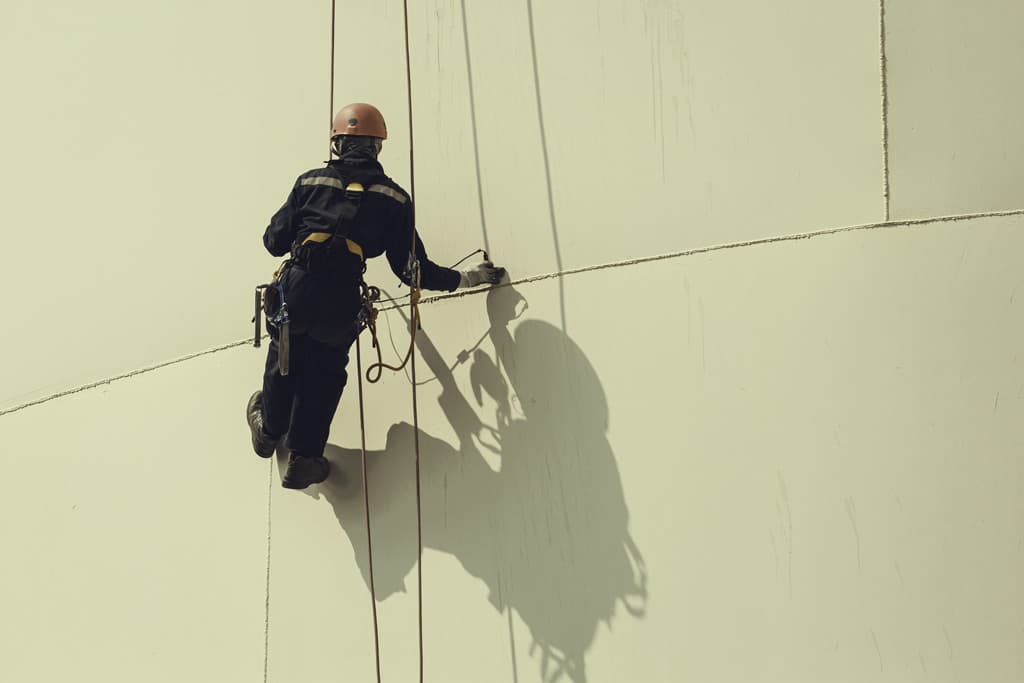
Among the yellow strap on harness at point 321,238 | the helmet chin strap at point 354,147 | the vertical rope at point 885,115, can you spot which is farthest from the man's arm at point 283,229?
the vertical rope at point 885,115

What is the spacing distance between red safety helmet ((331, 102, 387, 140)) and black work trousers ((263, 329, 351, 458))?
0.76 metres

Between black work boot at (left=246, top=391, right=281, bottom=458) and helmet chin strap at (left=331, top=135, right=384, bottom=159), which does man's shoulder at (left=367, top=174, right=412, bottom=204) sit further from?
black work boot at (left=246, top=391, right=281, bottom=458)

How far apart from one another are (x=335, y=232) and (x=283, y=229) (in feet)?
0.71

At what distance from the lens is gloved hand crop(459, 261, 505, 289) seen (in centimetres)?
575

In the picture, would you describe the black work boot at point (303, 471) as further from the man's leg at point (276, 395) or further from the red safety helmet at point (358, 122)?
the red safety helmet at point (358, 122)

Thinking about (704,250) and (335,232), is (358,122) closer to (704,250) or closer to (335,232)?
(335,232)

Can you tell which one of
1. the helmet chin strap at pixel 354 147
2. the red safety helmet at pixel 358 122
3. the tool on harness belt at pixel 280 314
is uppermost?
the red safety helmet at pixel 358 122

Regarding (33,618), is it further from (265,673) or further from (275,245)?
(275,245)

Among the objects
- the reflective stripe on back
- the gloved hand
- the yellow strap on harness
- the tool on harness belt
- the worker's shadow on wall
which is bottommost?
the worker's shadow on wall

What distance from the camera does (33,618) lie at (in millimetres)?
6887

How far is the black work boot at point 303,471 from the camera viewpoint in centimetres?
582

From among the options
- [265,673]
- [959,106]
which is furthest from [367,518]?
[959,106]

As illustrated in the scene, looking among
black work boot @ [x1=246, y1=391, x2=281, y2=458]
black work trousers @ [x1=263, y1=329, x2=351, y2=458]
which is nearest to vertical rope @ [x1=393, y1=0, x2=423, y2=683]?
black work trousers @ [x1=263, y1=329, x2=351, y2=458]

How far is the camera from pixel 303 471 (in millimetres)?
5836
